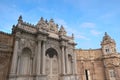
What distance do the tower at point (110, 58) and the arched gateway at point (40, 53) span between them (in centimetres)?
710

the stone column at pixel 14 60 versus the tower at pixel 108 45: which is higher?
the tower at pixel 108 45

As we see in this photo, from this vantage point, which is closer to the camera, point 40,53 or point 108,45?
point 40,53

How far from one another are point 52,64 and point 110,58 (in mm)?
12208

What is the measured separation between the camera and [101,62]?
75.0 feet

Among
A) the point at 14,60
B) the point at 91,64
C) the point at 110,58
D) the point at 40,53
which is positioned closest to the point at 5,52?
the point at 14,60

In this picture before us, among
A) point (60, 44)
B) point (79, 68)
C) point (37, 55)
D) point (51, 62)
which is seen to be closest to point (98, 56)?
point (79, 68)

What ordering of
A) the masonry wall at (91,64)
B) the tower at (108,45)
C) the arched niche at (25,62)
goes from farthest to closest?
1. the masonry wall at (91,64)
2. the tower at (108,45)
3. the arched niche at (25,62)

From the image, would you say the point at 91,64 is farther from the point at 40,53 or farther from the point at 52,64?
the point at 40,53

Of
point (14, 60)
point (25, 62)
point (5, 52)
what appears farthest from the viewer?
point (25, 62)

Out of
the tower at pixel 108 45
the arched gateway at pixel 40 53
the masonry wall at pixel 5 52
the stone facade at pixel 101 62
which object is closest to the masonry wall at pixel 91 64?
the stone facade at pixel 101 62

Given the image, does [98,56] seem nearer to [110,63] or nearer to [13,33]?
[110,63]

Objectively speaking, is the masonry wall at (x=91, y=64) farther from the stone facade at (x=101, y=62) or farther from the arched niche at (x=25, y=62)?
the arched niche at (x=25, y=62)

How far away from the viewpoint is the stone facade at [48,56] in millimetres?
12930

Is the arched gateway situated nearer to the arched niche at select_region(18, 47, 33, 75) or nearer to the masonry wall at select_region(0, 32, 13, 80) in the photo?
the arched niche at select_region(18, 47, 33, 75)
